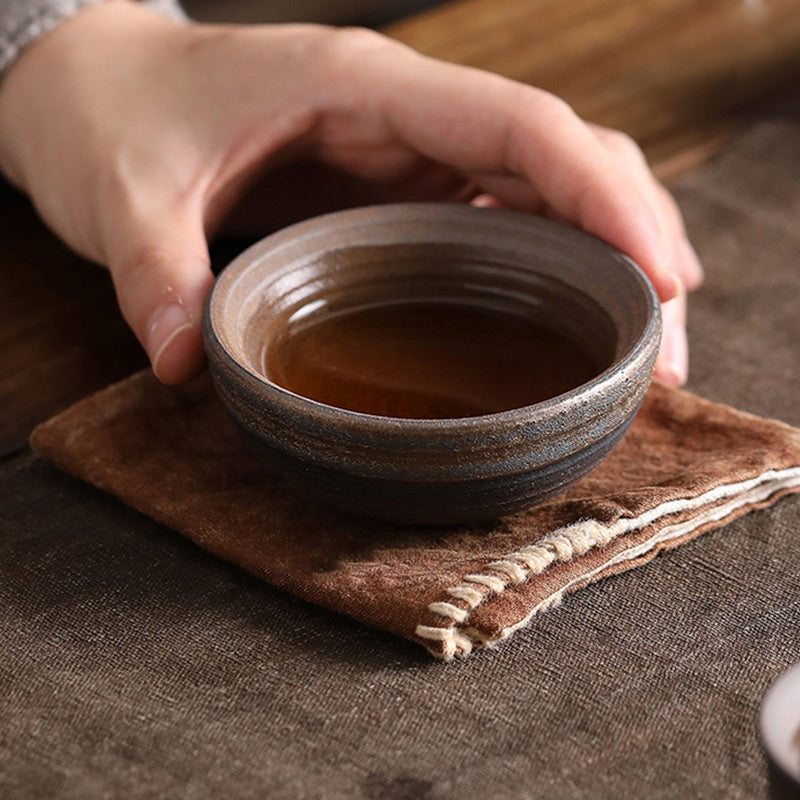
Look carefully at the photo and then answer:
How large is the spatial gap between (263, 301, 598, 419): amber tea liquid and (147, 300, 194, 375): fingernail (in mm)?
63

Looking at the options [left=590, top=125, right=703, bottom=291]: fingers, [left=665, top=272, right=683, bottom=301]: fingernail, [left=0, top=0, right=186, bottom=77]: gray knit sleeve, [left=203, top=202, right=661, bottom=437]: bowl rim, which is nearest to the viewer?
[left=203, top=202, right=661, bottom=437]: bowl rim

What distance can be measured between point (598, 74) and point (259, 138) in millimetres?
612

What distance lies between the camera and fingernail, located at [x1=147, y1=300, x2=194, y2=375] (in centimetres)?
75

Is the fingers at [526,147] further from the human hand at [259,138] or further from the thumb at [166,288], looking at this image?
the thumb at [166,288]

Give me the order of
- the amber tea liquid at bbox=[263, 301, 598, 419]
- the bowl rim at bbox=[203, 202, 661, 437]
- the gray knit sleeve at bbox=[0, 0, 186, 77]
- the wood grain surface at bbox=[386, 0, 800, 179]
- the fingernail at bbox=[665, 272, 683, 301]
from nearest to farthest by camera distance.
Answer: the bowl rim at bbox=[203, 202, 661, 437], the amber tea liquid at bbox=[263, 301, 598, 419], the fingernail at bbox=[665, 272, 683, 301], the gray knit sleeve at bbox=[0, 0, 186, 77], the wood grain surface at bbox=[386, 0, 800, 179]

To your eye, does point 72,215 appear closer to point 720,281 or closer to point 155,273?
point 155,273

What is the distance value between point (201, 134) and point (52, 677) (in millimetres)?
472

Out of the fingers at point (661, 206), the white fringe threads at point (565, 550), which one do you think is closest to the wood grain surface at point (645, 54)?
the fingers at point (661, 206)

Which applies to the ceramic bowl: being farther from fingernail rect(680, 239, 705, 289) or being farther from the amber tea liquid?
fingernail rect(680, 239, 705, 289)

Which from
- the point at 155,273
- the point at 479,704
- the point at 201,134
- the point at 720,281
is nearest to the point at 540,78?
the point at 720,281

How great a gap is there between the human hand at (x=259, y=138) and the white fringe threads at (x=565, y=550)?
15cm

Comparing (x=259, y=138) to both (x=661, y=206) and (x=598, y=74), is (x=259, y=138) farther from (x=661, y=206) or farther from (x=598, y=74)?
(x=598, y=74)

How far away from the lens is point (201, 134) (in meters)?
0.91

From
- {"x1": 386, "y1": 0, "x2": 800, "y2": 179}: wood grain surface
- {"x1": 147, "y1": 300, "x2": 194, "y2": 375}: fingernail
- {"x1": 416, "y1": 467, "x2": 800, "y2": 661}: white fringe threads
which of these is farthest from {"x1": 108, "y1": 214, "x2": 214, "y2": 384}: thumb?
{"x1": 386, "y1": 0, "x2": 800, "y2": 179}: wood grain surface
